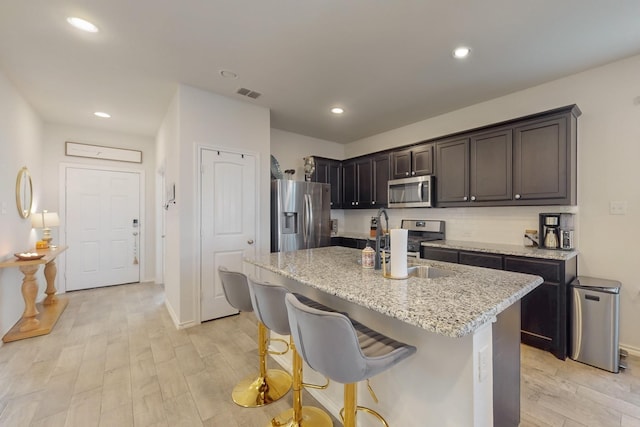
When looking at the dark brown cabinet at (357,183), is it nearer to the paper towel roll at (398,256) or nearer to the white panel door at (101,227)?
the paper towel roll at (398,256)

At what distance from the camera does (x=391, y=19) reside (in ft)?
6.51

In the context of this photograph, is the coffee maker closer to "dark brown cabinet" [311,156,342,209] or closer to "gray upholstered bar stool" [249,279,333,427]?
"gray upholstered bar stool" [249,279,333,427]

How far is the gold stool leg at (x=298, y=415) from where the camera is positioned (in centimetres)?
158

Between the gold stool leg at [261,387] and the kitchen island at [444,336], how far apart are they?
0.52m

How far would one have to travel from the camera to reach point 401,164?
4066 millimetres

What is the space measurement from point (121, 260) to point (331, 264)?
183 inches

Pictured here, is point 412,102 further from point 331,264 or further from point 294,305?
point 294,305

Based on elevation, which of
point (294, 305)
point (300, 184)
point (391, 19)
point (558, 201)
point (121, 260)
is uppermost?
point (391, 19)

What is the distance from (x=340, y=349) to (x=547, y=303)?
2467mm

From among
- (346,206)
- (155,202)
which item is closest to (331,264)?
(346,206)

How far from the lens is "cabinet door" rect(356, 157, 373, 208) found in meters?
4.56

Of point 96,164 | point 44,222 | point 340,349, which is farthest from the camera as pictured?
point 96,164

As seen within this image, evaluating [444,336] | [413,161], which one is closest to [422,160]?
[413,161]

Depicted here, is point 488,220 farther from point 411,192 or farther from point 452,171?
point 411,192
